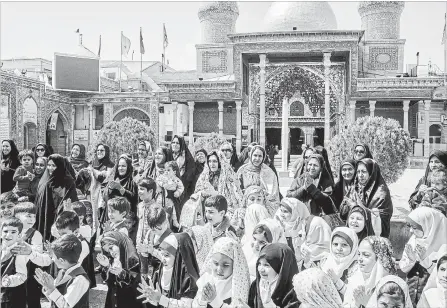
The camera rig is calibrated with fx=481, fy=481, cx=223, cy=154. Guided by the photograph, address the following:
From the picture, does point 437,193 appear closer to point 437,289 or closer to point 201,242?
point 437,289

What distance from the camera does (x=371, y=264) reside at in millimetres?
2760

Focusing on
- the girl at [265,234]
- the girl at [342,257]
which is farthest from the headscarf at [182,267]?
the girl at [342,257]

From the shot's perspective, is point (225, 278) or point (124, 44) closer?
point (225, 278)

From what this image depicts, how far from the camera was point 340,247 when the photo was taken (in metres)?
2.94

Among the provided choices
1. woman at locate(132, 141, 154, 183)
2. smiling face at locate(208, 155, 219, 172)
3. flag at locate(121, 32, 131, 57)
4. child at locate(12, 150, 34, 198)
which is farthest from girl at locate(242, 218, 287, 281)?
flag at locate(121, 32, 131, 57)

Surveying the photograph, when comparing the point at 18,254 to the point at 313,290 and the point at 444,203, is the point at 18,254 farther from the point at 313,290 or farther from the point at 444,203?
the point at 444,203

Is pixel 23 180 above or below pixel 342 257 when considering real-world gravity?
above

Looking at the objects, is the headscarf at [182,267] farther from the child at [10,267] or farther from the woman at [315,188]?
the woman at [315,188]

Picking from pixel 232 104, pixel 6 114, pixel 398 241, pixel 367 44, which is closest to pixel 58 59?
pixel 6 114

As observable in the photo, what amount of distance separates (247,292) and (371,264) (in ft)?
2.44

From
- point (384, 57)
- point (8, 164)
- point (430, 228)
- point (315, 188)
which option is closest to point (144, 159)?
point (8, 164)

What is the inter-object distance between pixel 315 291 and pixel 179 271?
886 mm

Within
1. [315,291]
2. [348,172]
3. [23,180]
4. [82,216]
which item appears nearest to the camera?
[315,291]

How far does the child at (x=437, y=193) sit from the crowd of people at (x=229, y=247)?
0.02 metres
